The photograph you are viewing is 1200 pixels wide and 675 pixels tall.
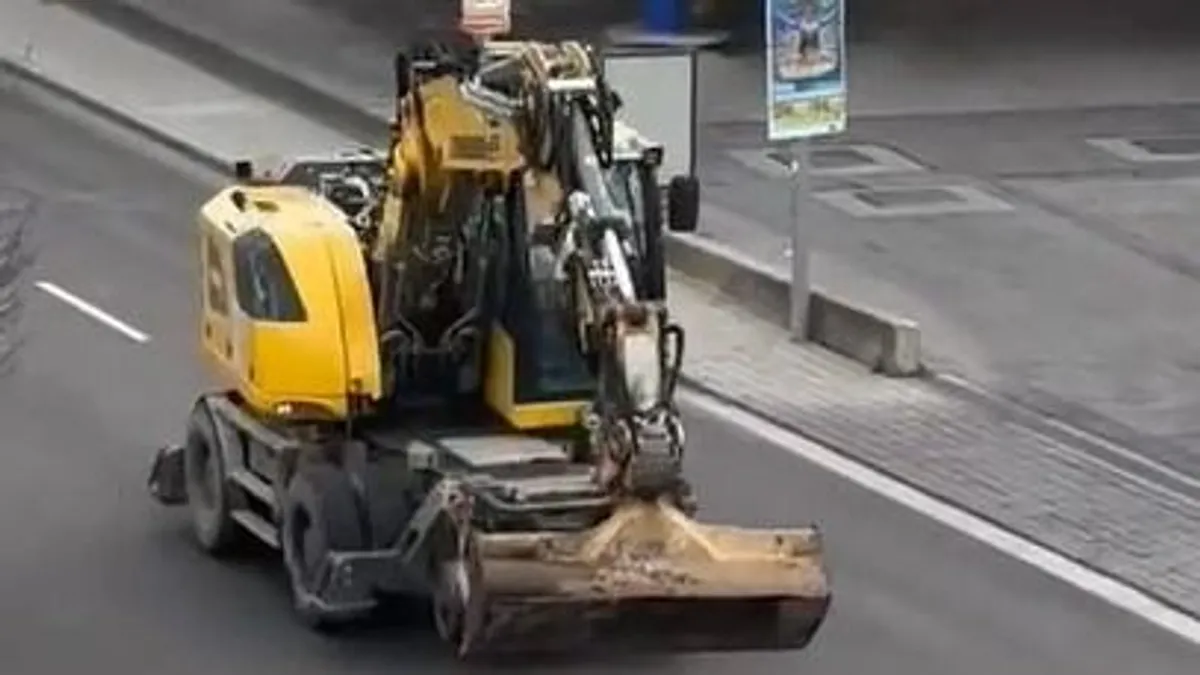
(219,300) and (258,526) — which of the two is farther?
(219,300)

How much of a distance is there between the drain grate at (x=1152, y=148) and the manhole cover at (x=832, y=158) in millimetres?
2039

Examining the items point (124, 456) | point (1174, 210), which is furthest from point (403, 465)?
point (1174, 210)

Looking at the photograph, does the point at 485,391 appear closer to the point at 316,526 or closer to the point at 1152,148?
the point at 316,526

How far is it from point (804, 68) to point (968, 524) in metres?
4.98

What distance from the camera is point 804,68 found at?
936 inches

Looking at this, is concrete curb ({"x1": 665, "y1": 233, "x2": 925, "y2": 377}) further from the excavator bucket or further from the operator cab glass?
the excavator bucket

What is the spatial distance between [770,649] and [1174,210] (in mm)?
12488

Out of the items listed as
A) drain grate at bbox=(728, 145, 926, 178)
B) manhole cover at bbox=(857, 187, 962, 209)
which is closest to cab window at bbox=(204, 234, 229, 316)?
manhole cover at bbox=(857, 187, 962, 209)

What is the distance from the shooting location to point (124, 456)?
20656mm

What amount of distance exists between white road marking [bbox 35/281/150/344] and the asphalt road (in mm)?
103

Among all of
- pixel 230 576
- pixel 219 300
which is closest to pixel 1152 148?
pixel 219 300

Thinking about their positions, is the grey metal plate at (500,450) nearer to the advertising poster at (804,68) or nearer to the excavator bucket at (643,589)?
the excavator bucket at (643,589)

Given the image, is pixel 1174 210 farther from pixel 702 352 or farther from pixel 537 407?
pixel 537 407

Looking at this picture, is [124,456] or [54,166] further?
[54,166]
